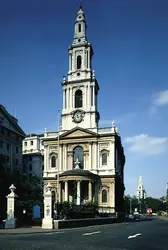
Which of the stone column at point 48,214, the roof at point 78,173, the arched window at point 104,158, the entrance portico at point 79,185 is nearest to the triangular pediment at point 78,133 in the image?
the arched window at point 104,158

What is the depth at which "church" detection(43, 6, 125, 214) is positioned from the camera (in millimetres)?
62719

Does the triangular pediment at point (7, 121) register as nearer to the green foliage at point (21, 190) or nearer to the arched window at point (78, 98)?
the green foliage at point (21, 190)

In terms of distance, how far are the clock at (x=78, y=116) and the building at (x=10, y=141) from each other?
565 inches

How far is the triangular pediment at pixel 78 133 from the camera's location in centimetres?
6619

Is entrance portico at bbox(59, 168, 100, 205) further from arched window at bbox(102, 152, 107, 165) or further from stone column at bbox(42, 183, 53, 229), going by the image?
stone column at bbox(42, 183, 53, 229)

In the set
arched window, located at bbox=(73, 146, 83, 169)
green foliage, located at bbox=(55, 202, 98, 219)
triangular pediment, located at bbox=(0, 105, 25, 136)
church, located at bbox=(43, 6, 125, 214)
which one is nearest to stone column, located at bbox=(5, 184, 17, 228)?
green foliage, located at bbox=(55, 202, 98, 219)

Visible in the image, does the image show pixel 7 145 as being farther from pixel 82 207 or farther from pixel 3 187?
pixel 82 207

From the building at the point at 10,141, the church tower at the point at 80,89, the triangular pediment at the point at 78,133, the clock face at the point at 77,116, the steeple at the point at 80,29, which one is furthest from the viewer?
the steeple at the point at 80,29

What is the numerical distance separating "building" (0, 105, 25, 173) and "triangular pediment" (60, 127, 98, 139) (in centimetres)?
1251

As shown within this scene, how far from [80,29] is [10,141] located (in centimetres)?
2689

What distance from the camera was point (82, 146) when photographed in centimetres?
6650

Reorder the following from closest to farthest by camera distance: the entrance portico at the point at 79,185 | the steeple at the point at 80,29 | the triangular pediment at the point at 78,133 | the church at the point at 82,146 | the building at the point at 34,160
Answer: the entrance portico at the point at 79,185
the church at the point at 82,146
the triangular pediment at the point at 78,133
the steeple at the point at 80,29
the building at the point at 34,160

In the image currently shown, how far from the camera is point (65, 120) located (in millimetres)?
69875

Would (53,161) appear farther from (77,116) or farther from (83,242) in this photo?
(83,242)
